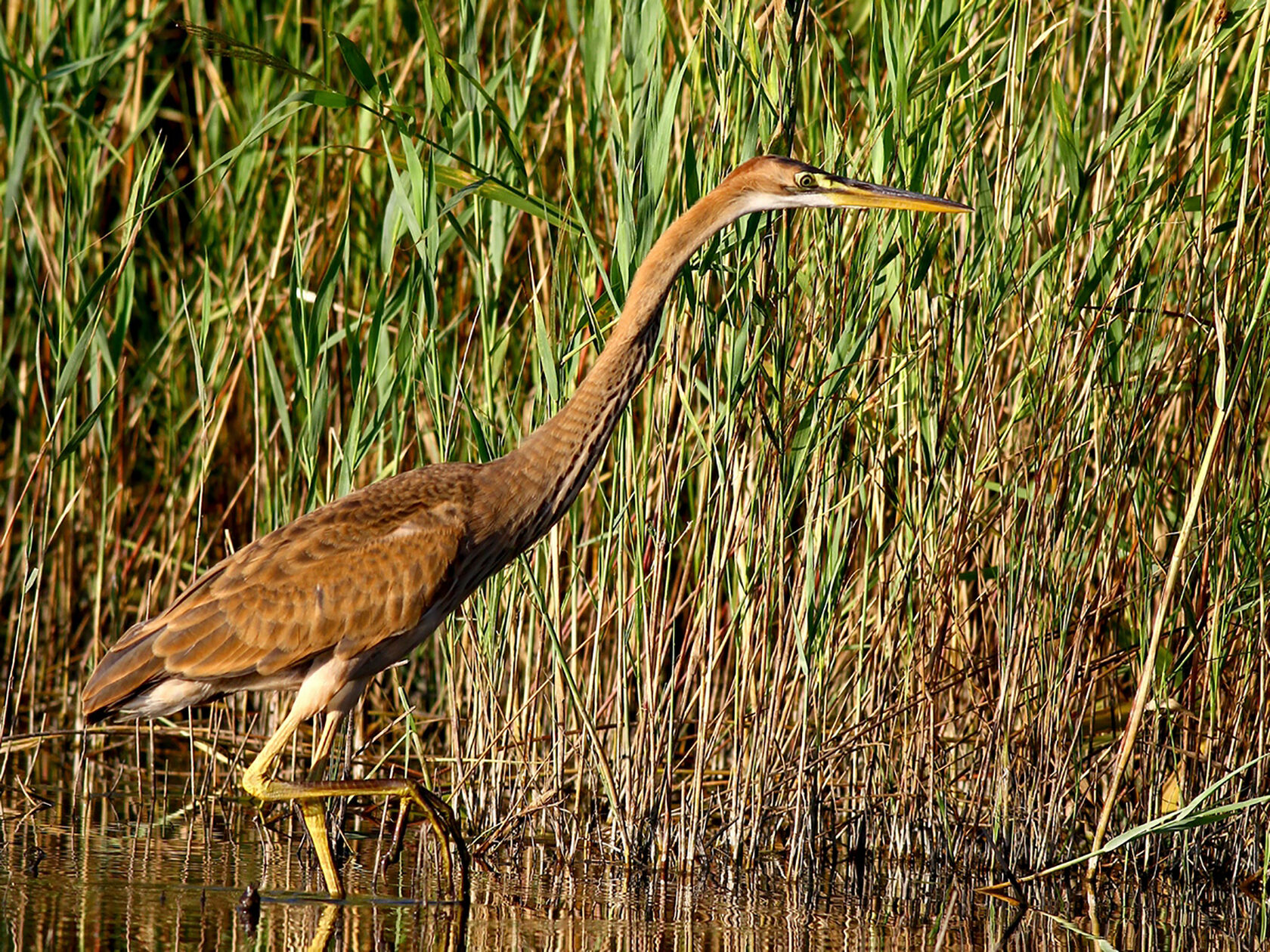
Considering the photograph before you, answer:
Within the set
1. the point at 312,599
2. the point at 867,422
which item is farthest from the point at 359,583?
the point at 867,422

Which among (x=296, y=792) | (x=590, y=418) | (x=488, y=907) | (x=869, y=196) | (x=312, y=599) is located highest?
(x=869, y=196)

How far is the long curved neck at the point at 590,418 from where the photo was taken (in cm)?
447

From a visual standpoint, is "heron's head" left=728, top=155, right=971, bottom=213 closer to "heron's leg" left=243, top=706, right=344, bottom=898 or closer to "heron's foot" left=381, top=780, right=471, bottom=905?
"heron's foot" left=381, top=780, right=471, bottom=905

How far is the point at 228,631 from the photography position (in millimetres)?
4582

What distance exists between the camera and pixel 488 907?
4.40m

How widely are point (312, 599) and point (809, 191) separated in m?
1.75

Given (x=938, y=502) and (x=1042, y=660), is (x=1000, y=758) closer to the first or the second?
(x=1042, y=660)

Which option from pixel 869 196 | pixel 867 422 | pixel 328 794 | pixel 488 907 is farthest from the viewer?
pixel 867 422

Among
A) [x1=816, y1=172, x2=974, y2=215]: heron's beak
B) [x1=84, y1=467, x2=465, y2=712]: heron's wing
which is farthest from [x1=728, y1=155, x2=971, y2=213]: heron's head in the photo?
[x1=84, y1=467, x2=465, y2=712]: heron's wing

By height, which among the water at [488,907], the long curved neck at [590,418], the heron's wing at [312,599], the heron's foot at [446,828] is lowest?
the water at [488,907]

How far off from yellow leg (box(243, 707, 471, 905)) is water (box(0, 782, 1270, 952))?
0.29ft

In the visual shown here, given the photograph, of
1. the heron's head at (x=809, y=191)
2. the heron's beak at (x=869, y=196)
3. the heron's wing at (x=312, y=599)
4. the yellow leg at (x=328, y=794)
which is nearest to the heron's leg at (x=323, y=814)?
the yellow leg at (x=328, y=794)

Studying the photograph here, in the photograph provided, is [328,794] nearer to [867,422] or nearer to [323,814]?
[323,814]

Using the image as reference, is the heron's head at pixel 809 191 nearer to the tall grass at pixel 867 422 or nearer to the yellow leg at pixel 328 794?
the tall grass at pixel 867 422
